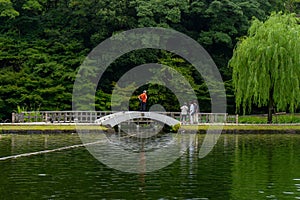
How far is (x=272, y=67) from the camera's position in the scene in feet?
137

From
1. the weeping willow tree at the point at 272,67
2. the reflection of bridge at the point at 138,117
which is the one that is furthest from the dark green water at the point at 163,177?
the reflection of bridge at the point at 138,117

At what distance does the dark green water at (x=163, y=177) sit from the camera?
15844mm

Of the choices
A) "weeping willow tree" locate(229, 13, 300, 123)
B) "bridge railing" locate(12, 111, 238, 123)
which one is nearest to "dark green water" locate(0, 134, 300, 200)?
"weeping willow tree" locate(229, 13, 300, 123)

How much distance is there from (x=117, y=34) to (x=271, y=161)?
31976 millimetres

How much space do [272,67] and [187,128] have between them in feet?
23.1

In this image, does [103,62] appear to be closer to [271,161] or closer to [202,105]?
[202,105]

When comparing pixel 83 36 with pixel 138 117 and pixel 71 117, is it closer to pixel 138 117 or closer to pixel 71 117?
pixel 71 117

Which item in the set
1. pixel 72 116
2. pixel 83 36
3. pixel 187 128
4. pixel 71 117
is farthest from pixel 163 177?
pixel 83 36

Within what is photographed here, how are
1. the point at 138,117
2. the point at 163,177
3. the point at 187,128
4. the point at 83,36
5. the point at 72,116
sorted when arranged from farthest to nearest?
the point at 83,36 < the point at 72,116 < the point at 138,117 < the point at 187,128 < the point at 163,177

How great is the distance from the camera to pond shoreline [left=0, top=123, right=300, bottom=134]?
1522 inches

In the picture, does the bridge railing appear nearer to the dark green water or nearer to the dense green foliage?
the dense green foliage

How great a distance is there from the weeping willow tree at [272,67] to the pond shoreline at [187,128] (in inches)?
67.7

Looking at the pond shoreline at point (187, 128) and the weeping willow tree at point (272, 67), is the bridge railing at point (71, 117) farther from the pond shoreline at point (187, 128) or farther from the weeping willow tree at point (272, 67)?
the pond shoreline at point (187, 128)

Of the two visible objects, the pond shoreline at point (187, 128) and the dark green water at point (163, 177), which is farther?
the pond shoreline at point (187, 128)
